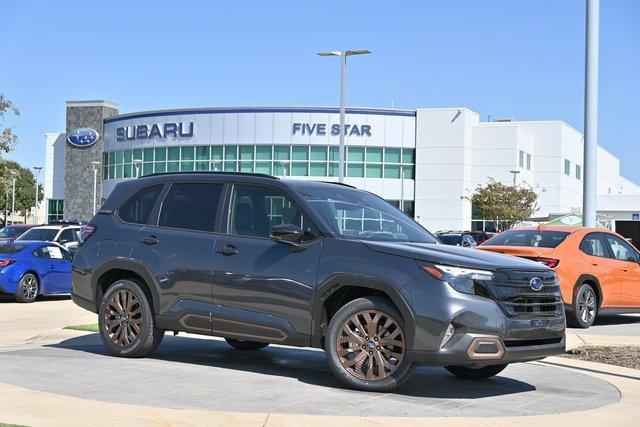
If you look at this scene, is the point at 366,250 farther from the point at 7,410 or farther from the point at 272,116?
the point at 272,116

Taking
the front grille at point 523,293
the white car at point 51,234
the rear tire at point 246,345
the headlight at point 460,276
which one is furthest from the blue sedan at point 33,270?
the front grille at point 523,293

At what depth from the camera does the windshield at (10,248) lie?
59.2ft

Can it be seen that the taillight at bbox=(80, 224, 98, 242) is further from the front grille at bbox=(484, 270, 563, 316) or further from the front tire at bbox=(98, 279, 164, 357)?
the front grille at bbox=(484, 270, 563, 316)

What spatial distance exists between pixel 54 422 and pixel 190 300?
8.82 feet

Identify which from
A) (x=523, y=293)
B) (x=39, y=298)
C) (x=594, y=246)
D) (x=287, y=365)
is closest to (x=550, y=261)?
(x=594, y=246)

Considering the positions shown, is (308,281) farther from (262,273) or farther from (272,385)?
(272,385)

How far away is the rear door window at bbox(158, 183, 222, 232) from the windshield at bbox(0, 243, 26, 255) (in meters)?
9.99

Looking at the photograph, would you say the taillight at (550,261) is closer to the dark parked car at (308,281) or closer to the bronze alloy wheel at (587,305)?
the bronze alloy wheel at (587,305)

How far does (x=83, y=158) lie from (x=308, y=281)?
71.3m

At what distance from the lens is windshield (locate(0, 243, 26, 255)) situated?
1805cm

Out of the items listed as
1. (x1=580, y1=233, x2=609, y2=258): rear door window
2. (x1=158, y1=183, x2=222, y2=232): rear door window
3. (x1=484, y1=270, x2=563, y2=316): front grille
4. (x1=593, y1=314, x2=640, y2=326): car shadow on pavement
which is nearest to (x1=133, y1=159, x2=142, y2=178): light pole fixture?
(x1=593, y1=314, x2=640, y2=326): car shadow on pavement

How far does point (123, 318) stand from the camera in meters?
9.15

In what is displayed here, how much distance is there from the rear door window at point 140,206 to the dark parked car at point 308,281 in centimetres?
1

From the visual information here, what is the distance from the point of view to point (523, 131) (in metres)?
66.3
